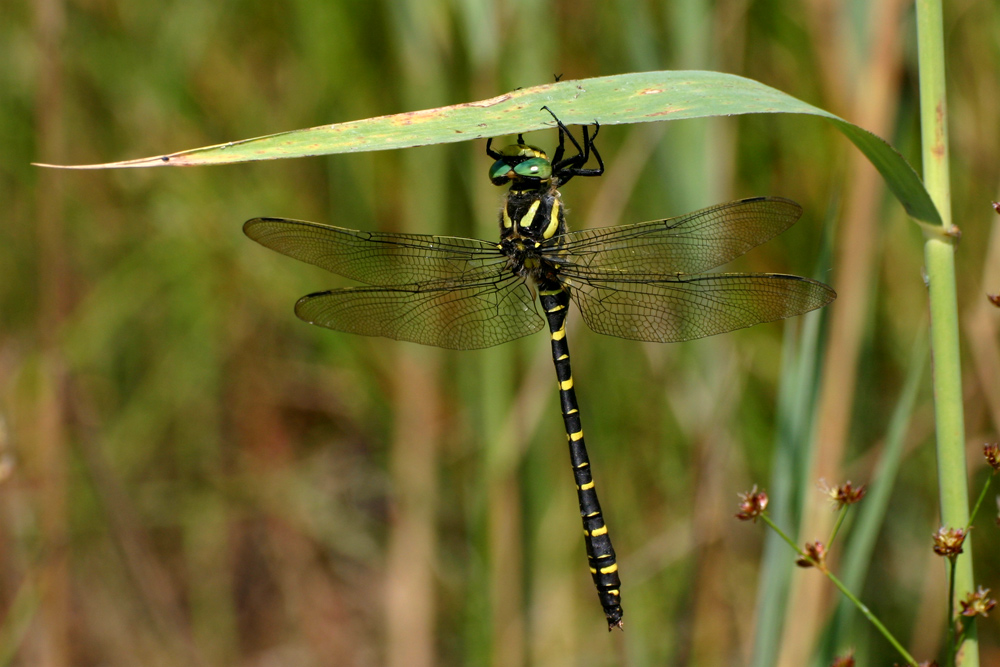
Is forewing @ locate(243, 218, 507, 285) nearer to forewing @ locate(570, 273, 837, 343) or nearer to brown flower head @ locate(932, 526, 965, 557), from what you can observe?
forewing @ locate(570, 273, 837, 343)

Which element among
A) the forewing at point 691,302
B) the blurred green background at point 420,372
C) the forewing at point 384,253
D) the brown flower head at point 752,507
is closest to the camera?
the brown flower head at point 752,507

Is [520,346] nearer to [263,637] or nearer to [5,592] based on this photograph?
[263,637]

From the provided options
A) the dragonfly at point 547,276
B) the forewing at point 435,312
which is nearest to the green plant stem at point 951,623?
the dragonfly at point 547,276

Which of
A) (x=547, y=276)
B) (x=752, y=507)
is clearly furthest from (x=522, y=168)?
(x=752, y=507)

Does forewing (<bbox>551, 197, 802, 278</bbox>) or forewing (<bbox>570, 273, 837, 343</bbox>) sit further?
forewing (<bbox>551, 197, 802, 278</bbox>)

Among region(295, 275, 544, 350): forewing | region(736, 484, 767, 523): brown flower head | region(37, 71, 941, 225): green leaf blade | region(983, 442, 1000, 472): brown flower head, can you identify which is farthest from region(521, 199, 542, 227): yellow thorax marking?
region(983, 442, 1000, 472): brown flower head

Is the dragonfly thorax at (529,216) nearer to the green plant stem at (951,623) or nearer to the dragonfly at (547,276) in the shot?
the dragonfly at (547,276)
